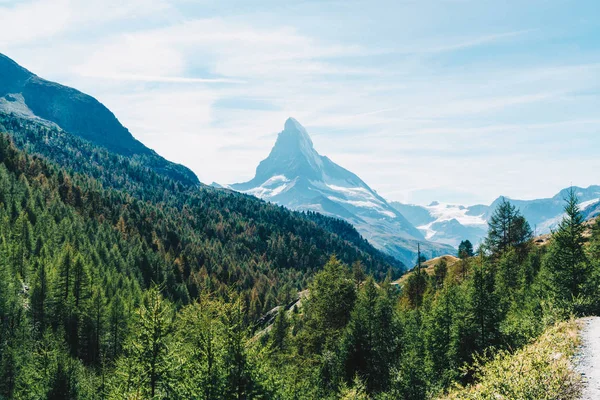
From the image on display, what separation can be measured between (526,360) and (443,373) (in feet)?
61.5

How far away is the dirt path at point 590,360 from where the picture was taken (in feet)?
53.3

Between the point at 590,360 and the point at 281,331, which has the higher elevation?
the point at 590,360

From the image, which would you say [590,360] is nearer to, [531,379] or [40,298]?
[531,379]

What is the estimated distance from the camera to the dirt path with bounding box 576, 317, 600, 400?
16.2 meters

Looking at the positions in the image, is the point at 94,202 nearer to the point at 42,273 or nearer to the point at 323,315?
the point at 42,273

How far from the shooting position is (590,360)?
62.4 ft

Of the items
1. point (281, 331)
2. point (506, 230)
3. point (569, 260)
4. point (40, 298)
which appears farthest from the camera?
point (506, 230)

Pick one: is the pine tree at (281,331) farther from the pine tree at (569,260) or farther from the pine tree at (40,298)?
the pine tree at (569,260)

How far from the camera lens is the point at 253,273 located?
194875 millimetres

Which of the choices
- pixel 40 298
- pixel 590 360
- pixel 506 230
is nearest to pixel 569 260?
pixel 590 360

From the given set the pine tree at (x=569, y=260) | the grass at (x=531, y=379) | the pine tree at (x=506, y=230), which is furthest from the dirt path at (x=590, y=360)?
the pine tree at (x=506, y=230)

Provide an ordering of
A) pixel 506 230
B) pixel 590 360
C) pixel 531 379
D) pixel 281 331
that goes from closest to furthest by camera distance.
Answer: pixel 531 379 → pixel 590 360 → pixel 281 331 → pixel 506 230

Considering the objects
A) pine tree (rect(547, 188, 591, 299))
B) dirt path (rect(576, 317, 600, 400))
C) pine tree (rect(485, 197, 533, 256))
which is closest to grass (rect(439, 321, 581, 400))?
dirt path (rect(576, 317, 600, 400))

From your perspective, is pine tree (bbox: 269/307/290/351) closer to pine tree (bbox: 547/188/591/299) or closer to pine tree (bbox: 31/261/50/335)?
pine tree (bbox: 31/261/50/335)
